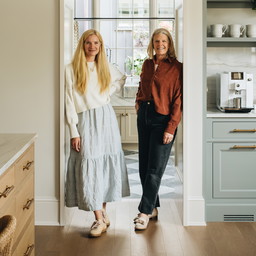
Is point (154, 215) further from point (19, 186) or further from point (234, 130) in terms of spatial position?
point (19, 186)

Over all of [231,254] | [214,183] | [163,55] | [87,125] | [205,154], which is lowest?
[231,254]

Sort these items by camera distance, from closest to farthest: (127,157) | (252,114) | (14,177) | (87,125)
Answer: (14,177), (87,125), (252,114), (127,157)

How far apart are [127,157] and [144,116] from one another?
11.5 feet

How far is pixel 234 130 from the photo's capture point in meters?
3.95

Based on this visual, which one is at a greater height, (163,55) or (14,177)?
(163,55)

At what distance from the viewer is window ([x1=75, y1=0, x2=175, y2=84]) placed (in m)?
7.89

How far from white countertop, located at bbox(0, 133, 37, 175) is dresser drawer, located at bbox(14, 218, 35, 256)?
0.45m

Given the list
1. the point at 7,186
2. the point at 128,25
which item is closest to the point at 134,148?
the point at 128,25

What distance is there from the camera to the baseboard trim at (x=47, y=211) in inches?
153

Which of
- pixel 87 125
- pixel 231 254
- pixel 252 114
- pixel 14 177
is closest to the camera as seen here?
pixel 14 177

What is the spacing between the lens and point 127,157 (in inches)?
285

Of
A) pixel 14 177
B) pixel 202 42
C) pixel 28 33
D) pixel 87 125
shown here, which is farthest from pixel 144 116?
pixel 14 177

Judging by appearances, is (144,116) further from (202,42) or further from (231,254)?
(231,254)

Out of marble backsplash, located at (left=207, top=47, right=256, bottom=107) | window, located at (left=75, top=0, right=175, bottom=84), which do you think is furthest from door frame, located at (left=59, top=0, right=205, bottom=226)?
window, located at (left=75, top=0, right=175, bottom=84)
